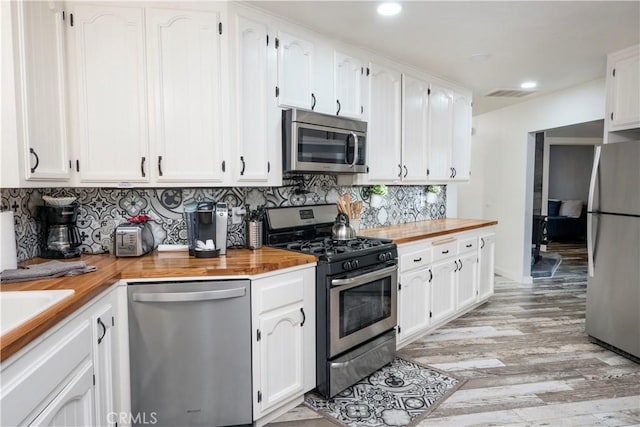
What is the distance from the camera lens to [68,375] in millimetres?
1437

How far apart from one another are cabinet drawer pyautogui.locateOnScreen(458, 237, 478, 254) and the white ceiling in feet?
5.51

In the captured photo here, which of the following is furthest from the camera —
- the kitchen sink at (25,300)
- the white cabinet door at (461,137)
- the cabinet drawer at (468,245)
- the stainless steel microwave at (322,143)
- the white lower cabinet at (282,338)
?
the white cabinet door at (461,137)

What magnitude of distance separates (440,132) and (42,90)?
135 inches

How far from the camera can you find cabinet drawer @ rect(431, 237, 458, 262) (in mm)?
3455

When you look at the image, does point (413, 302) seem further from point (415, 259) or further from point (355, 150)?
point (355, 150)

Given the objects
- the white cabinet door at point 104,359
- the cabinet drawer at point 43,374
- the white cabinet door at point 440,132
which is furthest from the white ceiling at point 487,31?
the cabinet drawer at point 43,374

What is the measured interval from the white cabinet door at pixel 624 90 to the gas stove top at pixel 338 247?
2303 millimetres

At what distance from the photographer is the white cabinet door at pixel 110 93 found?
7.15 feet

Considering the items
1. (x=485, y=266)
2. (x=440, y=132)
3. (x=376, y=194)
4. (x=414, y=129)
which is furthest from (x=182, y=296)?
(x=485, y=266)

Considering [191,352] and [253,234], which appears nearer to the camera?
[191,352]

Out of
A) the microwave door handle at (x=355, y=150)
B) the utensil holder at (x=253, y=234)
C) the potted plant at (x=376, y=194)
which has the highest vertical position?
the microwave door handle at (x=355, y=150)

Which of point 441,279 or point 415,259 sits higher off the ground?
point 415,259

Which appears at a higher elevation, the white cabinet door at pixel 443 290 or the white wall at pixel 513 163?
the white wall at pixel 513 163

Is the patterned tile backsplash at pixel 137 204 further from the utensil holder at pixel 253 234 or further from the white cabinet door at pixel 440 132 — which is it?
the white cabinet door at pixel 440 132
